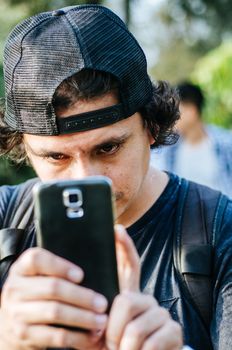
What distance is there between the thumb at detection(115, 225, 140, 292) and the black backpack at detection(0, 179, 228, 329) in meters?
0.62

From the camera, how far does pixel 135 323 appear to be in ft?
4.83

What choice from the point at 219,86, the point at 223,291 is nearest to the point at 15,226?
the point at 223,291

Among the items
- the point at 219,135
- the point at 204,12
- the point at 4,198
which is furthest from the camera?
the point at 204,12

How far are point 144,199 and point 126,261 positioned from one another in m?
0.97

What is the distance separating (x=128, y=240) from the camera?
5.06 ft

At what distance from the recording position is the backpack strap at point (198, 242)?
7.08ft

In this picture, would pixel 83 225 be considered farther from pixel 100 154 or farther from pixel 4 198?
pixel 4 198

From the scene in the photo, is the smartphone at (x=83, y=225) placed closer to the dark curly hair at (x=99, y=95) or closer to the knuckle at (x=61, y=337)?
the knuckle at (x=61, y=337)

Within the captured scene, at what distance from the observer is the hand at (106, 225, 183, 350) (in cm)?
147

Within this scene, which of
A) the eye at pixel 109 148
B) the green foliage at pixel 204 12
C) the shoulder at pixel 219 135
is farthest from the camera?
the green foliage at pixel 204 12

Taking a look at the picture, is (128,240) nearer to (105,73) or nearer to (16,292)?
(16,292)

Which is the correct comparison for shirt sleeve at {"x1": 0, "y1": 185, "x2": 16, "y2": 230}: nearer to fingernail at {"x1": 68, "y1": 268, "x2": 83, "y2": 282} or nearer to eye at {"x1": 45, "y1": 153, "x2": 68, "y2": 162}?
eye at {"x1": 45, "y1": 153, "x2": 68, "y2": 162}

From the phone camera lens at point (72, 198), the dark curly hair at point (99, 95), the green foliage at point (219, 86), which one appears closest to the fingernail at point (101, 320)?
the phone camera lens at point (72, 198)

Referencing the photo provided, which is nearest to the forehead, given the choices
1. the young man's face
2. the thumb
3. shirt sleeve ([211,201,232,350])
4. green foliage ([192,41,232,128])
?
the young man's face
